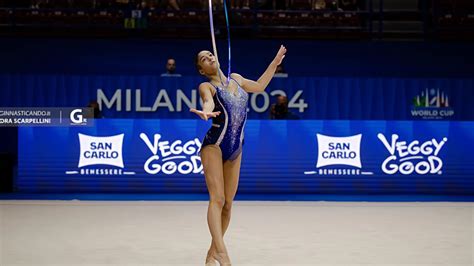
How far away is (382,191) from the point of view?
12.3 meters

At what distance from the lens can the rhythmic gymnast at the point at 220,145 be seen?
20.7ft

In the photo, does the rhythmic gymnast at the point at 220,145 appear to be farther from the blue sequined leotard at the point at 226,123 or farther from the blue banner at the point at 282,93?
the blue banner at the point at 282,93

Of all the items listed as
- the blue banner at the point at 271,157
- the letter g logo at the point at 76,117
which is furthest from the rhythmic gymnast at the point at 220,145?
the letter g logo at the point at 76,117

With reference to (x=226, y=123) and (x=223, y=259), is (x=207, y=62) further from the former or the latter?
(x=223, y=259)

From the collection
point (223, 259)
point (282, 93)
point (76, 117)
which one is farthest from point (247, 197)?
point (223, 259)

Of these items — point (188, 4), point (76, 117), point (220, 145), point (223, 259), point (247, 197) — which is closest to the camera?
point (223, 259)

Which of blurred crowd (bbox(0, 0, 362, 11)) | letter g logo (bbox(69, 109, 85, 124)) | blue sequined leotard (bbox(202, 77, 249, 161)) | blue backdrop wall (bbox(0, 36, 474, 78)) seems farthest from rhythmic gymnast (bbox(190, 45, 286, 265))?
blurred crowd (bbox(0, 0, 362, 11))

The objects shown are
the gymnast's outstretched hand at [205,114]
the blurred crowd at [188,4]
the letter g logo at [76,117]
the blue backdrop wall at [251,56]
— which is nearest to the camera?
the gymnast's outstretched hand at [205,114]

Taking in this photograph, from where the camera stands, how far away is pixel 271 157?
12258mm

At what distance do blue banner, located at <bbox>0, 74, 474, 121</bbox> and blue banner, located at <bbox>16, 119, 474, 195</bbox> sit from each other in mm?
2989

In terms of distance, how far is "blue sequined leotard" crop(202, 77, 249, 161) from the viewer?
642 centimetres

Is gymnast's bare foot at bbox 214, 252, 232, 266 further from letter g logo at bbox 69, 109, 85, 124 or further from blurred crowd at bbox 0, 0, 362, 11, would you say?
blurred crowd at bbox 0, 0, 362, 11

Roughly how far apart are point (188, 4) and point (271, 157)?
275 inches

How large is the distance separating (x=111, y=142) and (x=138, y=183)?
0.72 meters
